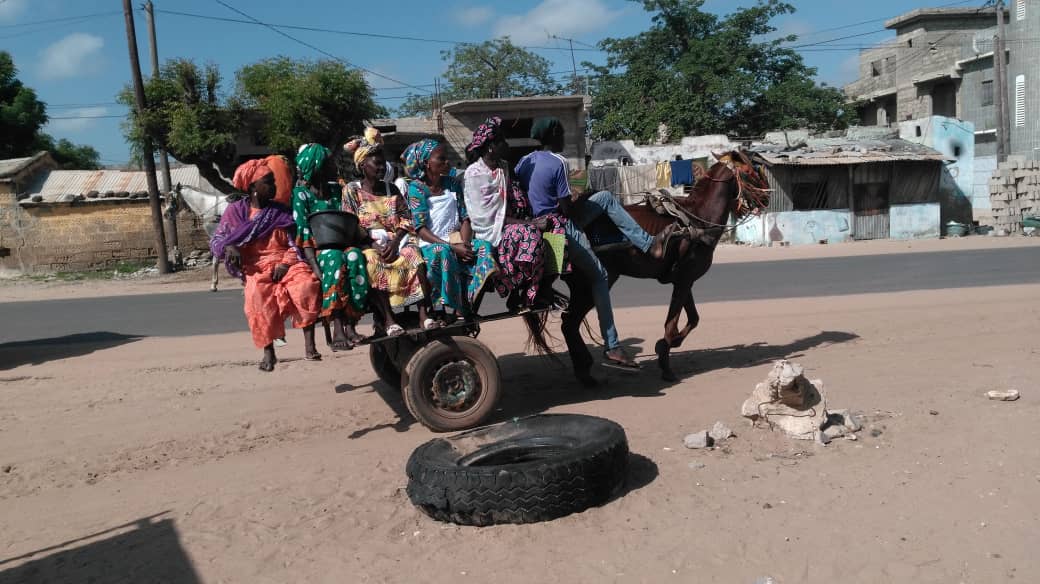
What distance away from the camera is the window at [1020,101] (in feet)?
113

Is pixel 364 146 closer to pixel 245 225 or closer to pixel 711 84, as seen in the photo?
pixel 245 225

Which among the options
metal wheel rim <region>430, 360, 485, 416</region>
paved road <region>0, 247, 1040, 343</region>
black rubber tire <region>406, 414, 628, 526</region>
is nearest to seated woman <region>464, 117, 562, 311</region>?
metal wheel rim <region>430, 360, 485, 416</region>

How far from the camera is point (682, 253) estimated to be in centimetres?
724

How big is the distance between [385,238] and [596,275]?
1940 millimetres

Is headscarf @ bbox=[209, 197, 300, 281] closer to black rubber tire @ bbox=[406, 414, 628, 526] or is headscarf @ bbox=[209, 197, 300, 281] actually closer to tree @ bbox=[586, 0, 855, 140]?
black rubber tire @ bbox=[406, 414, 628, 526]

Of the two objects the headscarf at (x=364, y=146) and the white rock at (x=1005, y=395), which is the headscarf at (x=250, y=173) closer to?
the headscarf at (x=364, y=146)

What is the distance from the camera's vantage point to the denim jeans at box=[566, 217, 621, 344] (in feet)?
21.6

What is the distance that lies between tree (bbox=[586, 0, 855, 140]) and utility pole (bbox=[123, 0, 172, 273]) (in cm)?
2193

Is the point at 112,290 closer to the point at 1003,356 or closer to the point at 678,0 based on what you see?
the point at 1003,356

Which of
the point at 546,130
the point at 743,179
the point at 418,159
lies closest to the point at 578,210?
the point at 546,130

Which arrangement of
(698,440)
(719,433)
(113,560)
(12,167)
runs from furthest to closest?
(12,167)
(719,433)
(698,440)
(113,560)

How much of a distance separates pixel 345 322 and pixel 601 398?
2.39 meters

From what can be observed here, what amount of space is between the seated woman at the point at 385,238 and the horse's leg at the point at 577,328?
5.81 ft

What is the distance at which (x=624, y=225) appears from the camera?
688 centimetres
